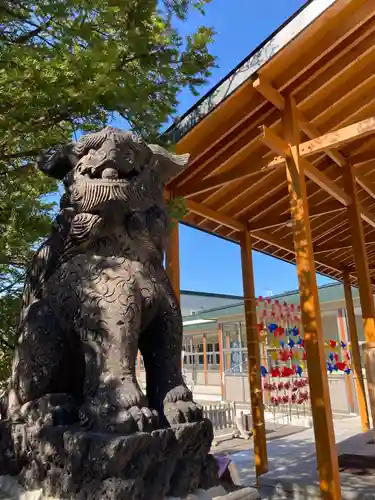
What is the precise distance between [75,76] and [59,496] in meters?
2.38

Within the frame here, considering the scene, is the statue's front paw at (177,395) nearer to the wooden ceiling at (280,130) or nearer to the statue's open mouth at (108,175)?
the statue's open mouth at (108,175)

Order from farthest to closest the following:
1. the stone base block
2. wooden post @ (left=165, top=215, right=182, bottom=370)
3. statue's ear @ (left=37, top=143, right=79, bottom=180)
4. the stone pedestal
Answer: wooden post @ (left=165, top=215, right=182, bottom=370), statue's ear @ (left=37, top=143, right=79, bottom=180), the stone base block, the stone pedestal

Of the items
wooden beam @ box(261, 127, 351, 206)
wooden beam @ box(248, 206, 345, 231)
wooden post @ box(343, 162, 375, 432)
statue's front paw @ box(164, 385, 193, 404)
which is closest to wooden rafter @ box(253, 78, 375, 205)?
wooden beam @ box(261, 127, 351, 206)

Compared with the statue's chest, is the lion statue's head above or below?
above

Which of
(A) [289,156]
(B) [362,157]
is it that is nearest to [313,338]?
(A) [289,156]

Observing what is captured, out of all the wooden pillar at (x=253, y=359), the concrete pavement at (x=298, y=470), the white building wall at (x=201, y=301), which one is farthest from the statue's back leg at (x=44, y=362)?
the white building wall at (x=201, y=301)

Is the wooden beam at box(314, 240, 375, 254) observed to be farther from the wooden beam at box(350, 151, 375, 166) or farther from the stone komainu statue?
the stone komainu statue

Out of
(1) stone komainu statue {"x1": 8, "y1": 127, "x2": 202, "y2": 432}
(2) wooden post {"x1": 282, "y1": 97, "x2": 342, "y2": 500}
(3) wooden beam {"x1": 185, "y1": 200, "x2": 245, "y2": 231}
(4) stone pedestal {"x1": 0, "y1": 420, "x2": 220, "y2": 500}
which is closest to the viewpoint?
(4) stone pedestal {"x1": 0, "y1": 420, "x2": 220, "y2": 500}

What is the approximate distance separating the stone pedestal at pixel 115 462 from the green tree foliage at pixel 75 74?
1.49 m

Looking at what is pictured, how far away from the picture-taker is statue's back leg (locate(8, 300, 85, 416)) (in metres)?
1.94

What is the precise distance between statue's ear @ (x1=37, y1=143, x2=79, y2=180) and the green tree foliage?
1.82ft

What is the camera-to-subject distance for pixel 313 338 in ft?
14.5

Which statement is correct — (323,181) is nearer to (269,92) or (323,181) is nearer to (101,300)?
(269,92)

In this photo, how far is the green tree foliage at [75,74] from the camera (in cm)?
255
